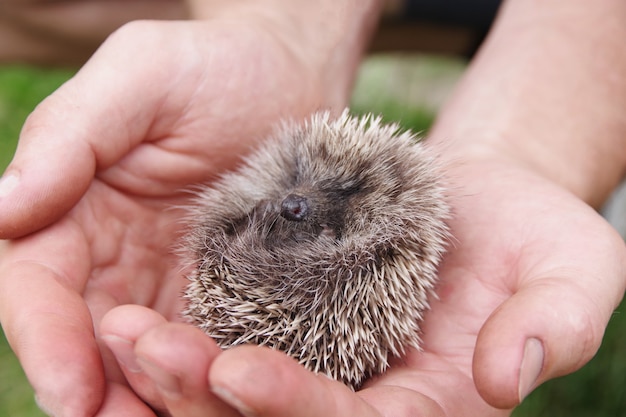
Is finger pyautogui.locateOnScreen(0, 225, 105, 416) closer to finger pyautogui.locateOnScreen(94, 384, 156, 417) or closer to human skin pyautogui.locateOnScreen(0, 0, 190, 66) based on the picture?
finger pyautogui.locateOnScreen(94, 384, 156, 417)

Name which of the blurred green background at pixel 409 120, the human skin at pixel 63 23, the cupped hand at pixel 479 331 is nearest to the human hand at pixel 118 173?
the cupped hand at pixel 479 331

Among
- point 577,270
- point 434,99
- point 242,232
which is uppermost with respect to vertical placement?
point 577,270

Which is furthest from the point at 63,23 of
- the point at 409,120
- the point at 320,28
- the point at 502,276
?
the point at 502,276

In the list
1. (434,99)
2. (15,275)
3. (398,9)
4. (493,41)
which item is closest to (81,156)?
(15,275)

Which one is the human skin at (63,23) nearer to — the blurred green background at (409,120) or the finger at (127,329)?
the blurred green background at (409,120)

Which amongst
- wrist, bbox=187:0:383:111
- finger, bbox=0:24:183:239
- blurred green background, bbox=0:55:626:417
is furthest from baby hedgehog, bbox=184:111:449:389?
blurred green background, bbox=0:55:626:417

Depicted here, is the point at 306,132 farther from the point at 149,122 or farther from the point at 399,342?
the point at 399,342

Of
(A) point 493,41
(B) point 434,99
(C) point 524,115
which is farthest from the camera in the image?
(B) point 434,99
